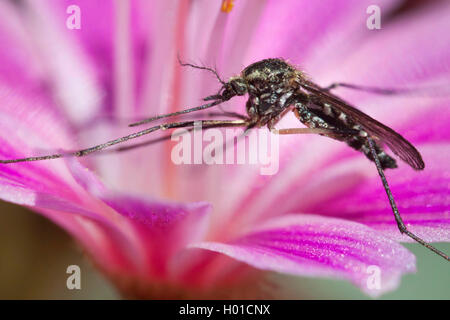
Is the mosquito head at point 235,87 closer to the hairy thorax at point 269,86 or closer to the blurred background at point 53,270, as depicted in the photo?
the hairy thorax at point 269,86

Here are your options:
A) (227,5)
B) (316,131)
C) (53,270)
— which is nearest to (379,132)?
(316,131)

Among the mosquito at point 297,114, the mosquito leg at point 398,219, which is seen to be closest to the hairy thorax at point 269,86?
the mosquito at point 297,114

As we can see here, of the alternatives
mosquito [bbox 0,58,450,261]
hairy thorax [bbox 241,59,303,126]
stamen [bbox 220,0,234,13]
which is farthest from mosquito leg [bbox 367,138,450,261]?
stamen [bbox 220,0,234,13]

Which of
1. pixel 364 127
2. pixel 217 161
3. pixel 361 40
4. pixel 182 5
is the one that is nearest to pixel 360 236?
pixel 364 127

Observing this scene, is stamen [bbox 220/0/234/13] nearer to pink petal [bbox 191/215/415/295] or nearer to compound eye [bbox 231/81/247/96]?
compound eye [bbox 231/81/247/96]

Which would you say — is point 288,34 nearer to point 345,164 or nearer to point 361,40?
point 361,40

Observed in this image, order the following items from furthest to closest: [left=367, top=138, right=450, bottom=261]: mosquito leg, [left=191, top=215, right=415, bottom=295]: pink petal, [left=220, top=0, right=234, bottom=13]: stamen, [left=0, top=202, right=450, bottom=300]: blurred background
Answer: [left=0, top=202, right=450, bottom=300]: blurred background
[left=220, top=0, right=234, bottom=13]: stamen
[left=367, top=138, right=450, bottom=261]: mosquito leg
[left=191, top=215, right=415, bottom=295]: pink petal

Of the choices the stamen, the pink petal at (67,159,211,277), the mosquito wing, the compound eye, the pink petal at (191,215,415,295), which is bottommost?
the pink petal at (191,215,415,295)
